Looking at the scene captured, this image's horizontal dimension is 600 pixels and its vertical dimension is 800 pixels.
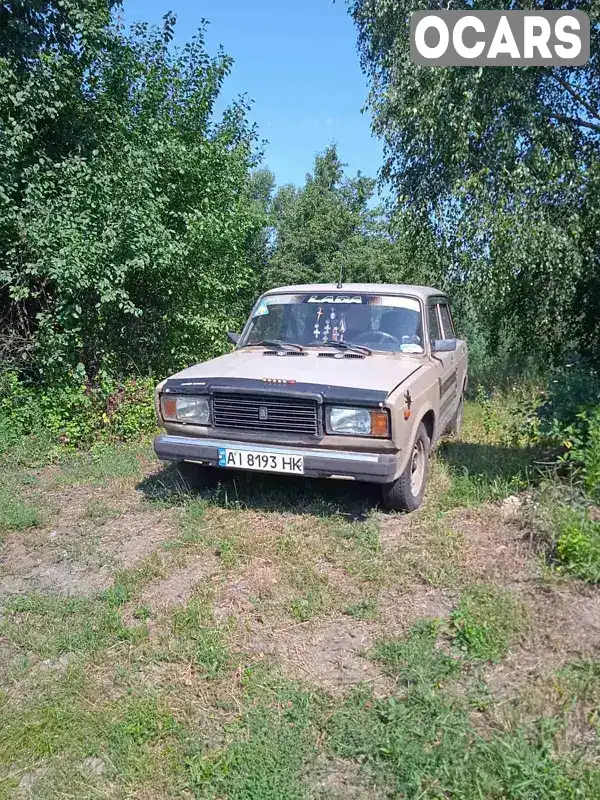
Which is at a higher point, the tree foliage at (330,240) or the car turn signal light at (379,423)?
the tree foliage at (330,240)

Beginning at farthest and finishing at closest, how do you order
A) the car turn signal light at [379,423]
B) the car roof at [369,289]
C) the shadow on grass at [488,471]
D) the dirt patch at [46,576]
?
the car roof at [369,289] < the shadow on grass at [488,471] < the car turn signal light at [379,423] < the dirt patch at [46,576]

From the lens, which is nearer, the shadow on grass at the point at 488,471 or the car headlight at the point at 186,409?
the car headlight at the point at 186,409

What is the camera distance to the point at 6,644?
3.18 m

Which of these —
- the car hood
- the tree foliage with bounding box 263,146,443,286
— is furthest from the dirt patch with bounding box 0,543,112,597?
the tree foliage with bounding box 263,146,443,286

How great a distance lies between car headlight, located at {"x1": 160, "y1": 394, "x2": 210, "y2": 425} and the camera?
4551mm

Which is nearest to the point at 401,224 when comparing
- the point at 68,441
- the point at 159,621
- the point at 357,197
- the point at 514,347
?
the point at 514,347

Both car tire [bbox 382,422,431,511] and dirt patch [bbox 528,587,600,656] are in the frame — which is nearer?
dirt patch [bbox 528,587,600,656]

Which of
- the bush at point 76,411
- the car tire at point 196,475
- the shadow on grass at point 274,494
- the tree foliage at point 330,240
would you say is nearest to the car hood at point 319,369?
the car tire at point 196,475

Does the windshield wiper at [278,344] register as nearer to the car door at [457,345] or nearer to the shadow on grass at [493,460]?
the shadow on grass at [493,460]

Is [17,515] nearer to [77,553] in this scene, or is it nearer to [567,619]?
[77,553]

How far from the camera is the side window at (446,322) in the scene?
6477 mm

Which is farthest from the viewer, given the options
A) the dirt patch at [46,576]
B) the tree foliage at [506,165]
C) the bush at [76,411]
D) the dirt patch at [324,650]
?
the tree foliage at [506,165]

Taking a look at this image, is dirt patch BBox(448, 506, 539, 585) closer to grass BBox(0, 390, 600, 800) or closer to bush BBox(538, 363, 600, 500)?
grass BBox(0, 390, 600, 800)

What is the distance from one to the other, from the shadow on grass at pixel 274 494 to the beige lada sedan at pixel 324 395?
0.64 feet
